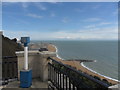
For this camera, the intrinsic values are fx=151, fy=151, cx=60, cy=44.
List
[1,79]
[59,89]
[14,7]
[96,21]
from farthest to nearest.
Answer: [96,21] → [14,7] → [1,79] → [59,89]

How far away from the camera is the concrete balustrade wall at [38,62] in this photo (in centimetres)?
405

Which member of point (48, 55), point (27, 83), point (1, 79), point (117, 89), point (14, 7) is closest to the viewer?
point (117, 89)

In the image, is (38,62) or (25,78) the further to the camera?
(38,62)

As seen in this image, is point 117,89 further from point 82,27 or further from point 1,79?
point 82,27

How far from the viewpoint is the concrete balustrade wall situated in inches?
160

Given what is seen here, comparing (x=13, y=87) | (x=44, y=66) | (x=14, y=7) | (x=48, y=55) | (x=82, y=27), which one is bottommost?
(x=13, y=87)

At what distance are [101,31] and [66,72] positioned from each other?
80.8m

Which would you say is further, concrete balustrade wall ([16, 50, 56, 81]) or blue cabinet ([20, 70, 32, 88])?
concrete balustrade wall ([16, 50, 56, 81])

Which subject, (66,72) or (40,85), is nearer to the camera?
(66,72)

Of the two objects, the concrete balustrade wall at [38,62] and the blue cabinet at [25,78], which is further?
the concrete balustrade wall at [38,62]

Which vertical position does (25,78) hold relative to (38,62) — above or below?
below

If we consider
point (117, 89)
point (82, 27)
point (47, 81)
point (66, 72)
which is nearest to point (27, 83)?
point (47, 81)

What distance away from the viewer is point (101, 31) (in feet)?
263

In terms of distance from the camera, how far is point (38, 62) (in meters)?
4.31
